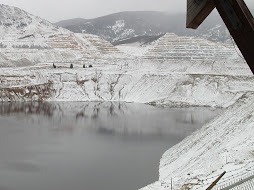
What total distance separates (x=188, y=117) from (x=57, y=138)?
26948mm

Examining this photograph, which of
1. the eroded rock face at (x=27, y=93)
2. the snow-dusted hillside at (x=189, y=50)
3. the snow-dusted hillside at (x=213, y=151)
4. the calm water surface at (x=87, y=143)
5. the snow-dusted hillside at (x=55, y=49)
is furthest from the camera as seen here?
the snow-dusted hillside at (x=55, y=49)

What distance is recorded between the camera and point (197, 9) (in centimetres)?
277

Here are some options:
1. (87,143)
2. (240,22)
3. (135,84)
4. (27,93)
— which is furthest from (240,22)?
(135,84)

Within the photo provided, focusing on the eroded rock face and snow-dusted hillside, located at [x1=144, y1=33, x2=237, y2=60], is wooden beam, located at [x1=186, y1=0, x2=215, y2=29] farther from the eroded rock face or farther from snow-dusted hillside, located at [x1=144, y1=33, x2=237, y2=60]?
snow-dusted hillside, located at [x1=144, y1=33, x2=237, y2=60]

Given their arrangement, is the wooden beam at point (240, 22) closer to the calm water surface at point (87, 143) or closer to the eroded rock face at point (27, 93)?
the calm water surface at point (87, 143)

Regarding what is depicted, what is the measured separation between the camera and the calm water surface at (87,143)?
27784 millimetres

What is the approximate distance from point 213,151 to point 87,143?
19.9m

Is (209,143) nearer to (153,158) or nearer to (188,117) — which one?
(153,158)

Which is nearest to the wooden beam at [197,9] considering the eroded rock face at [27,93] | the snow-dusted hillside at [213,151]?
the snow-dusted hillside at [213,151]

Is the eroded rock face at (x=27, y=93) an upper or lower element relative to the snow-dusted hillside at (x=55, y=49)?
lower

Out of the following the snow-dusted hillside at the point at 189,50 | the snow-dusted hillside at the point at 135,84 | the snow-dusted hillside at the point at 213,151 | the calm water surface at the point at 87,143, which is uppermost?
the snow-dusted hillside at the point at 189,50

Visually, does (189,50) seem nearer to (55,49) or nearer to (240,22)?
(55,49)

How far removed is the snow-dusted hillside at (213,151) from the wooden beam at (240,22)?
42.8ft

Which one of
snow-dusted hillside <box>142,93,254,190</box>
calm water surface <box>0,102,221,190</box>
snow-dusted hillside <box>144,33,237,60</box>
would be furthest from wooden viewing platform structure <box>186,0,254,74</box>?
snow-dusted hillside <box>144,33,237,60</box>
